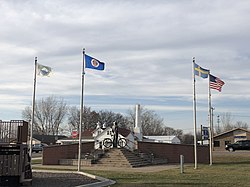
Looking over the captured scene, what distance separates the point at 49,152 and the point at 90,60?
33.8 feet

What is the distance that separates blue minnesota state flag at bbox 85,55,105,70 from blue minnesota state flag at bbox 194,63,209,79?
6.80m

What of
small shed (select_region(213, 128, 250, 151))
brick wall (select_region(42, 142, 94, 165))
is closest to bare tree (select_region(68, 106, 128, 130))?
small shed (select_region(213, 128, 250, 151))

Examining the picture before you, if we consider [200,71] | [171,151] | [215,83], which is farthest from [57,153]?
[215,83]

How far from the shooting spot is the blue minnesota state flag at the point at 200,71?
2547cm

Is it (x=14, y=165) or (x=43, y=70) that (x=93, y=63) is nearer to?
(x=43, y=70)

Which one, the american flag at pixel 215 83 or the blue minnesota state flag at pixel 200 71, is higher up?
the blue minnesota state flag at pixel 200 71

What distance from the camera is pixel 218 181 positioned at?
1636 cm

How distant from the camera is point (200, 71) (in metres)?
25.9

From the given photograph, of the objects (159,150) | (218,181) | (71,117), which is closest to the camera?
(218,181)

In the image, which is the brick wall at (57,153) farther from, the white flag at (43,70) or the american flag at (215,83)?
the american flag at (215,83)

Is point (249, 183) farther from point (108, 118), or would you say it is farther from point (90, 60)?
point (108, 118)

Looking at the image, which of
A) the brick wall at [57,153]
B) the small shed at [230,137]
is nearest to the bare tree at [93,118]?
the small shed at [230,137]

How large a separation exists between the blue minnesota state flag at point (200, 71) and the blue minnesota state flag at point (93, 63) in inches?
268

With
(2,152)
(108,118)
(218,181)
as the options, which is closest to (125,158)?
A: (218,181)
